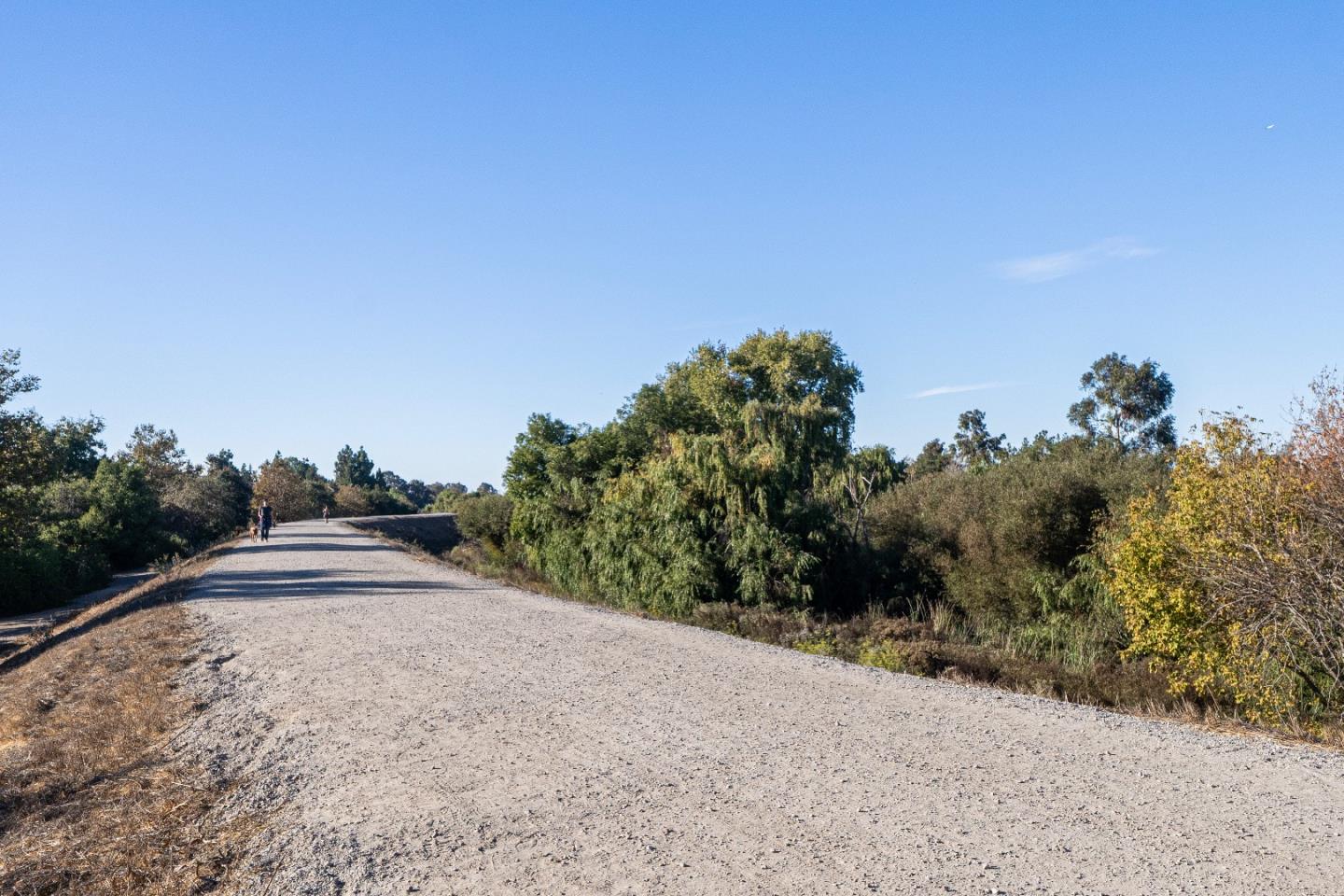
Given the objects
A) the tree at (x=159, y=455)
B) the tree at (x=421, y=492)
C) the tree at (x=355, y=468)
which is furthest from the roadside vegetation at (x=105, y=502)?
the tree at (x=421, y=492)

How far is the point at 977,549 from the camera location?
23234 millimetres

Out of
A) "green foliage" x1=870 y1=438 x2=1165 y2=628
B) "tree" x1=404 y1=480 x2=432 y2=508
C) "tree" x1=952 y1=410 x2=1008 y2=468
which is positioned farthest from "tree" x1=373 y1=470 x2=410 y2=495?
"green foliage" x1=870 y1=438 x2=1165 y2=628

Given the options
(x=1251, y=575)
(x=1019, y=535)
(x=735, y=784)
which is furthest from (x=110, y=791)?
(x=1019, y=535)

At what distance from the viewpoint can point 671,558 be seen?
20.6 meters

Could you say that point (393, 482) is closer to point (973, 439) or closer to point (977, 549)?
point (973, 439)

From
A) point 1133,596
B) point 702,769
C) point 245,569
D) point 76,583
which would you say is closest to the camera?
point 702,769

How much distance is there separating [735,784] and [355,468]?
144845mm

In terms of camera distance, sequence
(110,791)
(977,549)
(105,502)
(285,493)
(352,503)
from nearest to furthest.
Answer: (110,791)
(977,549)
(105,502)
(285,493)
(352,503)

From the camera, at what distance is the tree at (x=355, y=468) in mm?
141750

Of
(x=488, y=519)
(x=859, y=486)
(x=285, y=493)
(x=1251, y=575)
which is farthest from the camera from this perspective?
(x=285, y=493)

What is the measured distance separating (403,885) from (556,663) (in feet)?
20.4

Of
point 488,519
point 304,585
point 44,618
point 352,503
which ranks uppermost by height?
point 352,503

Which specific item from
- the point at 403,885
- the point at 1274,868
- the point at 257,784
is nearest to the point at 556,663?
the point at 257,784

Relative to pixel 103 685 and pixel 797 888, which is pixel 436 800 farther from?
pixel 103 685
